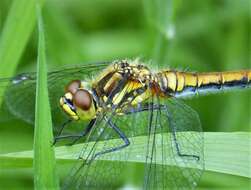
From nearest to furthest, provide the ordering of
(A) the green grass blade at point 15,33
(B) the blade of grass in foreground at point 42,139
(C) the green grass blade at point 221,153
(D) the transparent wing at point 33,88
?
(B) the blade of grass in foreground at point 42,139
(C) the green grass blade at point 221,153
(A) the green grass blade at point 15,33
(D) the transparent wing at point 33,88

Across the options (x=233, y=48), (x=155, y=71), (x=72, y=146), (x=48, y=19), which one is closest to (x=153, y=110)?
(x=155, y=71)

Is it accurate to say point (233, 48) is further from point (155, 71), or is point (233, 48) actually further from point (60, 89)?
point (60, 89)

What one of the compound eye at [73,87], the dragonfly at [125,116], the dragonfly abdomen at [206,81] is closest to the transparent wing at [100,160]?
the dragonfly at [125,116]

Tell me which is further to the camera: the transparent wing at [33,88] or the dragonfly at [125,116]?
the transparent wing at [33,88]

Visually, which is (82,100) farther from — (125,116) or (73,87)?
(125,116)

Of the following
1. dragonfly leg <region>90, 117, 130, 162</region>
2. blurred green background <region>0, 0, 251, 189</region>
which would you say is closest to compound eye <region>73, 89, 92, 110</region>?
dragonfly leg <region>90, 117, 130, 162</region>

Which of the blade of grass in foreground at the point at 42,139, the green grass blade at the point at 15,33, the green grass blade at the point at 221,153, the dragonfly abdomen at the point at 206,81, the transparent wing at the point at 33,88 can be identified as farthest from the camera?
the dragonfly abdomen at the point at 206,81

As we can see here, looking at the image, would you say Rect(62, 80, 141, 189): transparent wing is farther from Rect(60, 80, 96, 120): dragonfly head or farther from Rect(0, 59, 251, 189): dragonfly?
Rect(60, 80, 96, 120): dragonfly head

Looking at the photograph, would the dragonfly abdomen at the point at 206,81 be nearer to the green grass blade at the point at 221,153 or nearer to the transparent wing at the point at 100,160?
the transparent wing at the point at 100,160
